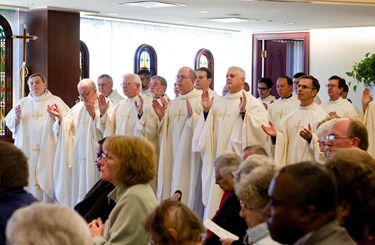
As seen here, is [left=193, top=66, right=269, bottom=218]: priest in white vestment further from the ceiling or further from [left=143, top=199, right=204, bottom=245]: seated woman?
[left=143, top=199, right=204, bottom=245]: seated woman

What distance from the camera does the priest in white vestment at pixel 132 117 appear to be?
1012cm

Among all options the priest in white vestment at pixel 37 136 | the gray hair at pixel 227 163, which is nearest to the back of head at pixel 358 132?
the gray hair at pixel 227 163

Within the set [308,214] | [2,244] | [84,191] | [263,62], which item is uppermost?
[263,62]

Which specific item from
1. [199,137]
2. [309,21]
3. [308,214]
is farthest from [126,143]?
[309,21]

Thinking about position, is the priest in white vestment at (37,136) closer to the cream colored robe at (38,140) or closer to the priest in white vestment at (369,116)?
the cream colored robe at (38,140)

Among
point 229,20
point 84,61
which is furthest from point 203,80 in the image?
point 229,20

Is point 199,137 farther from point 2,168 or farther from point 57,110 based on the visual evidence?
point 2,168

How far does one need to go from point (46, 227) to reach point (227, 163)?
3017 mm

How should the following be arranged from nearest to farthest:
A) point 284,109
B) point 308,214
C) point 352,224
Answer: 1. point 308,214
2. point 352,224
3. point 284,109

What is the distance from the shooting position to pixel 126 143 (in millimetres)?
4340

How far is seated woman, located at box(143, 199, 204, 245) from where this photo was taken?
3.23 m

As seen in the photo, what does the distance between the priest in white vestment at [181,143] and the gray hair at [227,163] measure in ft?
14.1

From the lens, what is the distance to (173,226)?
3236 mm

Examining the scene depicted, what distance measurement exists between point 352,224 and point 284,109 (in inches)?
345
